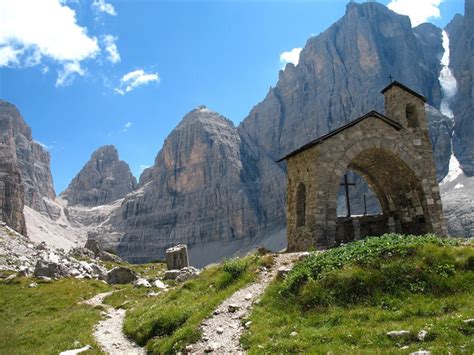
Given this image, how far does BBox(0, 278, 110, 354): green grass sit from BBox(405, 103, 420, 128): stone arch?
74.8 ft

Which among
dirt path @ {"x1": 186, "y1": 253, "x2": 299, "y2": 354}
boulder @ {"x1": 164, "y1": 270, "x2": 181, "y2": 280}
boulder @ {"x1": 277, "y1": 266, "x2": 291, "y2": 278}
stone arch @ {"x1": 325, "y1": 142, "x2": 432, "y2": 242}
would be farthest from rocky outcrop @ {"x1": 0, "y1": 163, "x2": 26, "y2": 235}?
boulder @ {"x1": 277, "y1": 266, "x2": 291, "y2": 278}

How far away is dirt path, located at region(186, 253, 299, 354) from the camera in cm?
1078

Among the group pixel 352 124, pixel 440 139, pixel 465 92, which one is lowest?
pixel 352 124

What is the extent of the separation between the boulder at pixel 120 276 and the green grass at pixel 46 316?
3.44 meters

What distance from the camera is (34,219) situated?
564 ft

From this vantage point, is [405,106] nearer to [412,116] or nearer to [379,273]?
[412,116]

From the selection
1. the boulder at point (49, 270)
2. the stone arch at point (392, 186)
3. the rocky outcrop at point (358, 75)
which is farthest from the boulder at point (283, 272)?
the rocky outcrop at point (358, 75)

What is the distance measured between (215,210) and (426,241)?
589 feet

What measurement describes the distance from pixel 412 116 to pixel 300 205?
9957 mm

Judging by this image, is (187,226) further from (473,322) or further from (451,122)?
A: (473,322)

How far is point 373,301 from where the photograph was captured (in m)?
11.6

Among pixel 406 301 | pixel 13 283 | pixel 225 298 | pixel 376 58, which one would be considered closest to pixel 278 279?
pixel 225 298

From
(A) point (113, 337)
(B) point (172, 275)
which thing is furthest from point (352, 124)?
(B) point (172, 275)

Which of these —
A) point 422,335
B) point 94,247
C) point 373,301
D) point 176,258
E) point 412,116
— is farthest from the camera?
point 94,247
